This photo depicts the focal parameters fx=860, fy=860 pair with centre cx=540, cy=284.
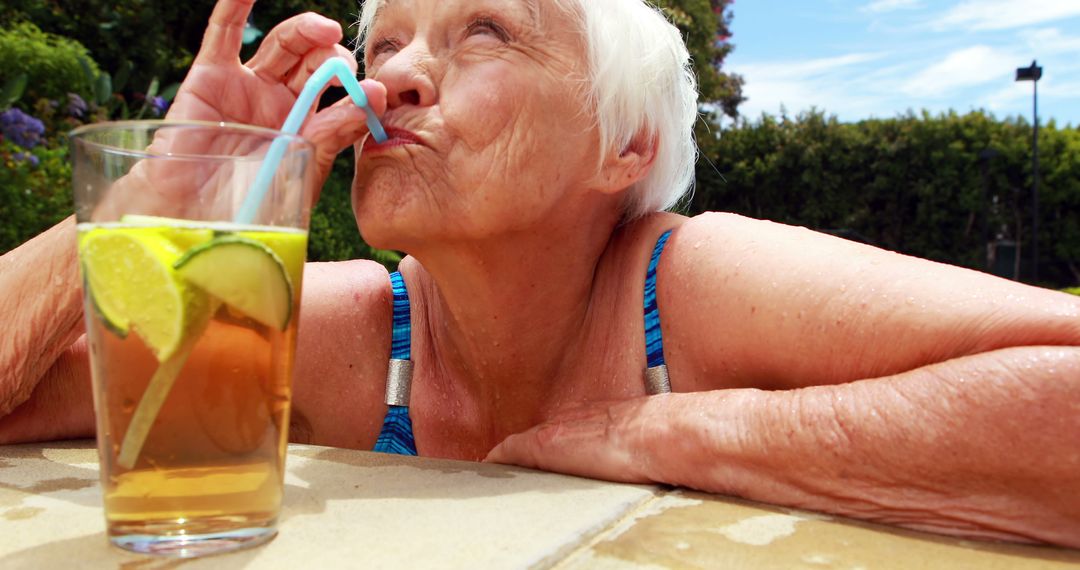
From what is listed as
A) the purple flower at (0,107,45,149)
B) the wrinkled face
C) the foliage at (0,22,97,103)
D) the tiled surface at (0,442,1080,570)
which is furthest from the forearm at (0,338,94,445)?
the foliage at (0,22,97,103)

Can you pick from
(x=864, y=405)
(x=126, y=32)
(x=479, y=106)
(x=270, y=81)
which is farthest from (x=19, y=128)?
(x=864, y=405)

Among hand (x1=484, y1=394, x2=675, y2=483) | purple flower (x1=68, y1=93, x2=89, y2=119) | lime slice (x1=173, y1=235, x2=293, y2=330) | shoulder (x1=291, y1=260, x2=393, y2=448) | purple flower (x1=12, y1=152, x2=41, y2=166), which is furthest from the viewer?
purple flower (x1=68, y1=93, x2=89, y2=119)

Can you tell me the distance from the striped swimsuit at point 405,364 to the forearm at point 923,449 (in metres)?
0.44

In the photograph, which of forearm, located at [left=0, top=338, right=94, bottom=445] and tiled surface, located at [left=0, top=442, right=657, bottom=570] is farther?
forearm, located at [left=0, top=338, right=94, bottom=445]

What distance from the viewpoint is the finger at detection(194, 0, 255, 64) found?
73.0 inches

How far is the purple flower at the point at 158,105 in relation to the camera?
28.2 feet

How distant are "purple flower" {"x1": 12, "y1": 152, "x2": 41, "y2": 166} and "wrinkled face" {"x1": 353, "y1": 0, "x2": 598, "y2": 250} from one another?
16.2 ft

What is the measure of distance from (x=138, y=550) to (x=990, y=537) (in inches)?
45.8

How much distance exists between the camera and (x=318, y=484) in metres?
1.40

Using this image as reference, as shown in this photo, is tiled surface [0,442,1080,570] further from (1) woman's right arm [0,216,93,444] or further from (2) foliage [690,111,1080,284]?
(2) foliage [690,111,1080,284]

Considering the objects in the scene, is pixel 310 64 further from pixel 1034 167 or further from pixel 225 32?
pixel 1034 167

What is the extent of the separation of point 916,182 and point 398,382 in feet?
50.8

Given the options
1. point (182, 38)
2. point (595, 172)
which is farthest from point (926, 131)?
point (595, 172)

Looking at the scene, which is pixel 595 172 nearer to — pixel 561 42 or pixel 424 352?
pixel 561 42
